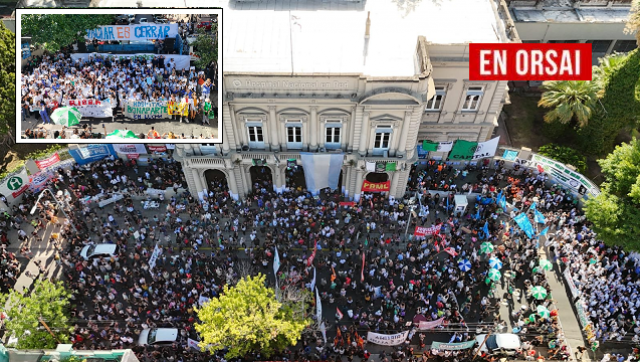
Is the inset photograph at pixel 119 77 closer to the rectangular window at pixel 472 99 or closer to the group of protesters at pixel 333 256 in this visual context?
the group of protesters at pixel 333 256

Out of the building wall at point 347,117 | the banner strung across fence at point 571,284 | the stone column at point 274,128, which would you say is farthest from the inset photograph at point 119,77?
the banner strung across fence at point 571,284

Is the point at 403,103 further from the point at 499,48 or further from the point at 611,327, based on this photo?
the point at 611,327

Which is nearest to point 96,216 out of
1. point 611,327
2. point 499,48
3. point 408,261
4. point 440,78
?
point 408,261

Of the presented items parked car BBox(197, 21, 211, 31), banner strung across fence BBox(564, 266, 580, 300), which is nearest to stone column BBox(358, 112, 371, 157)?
→ parked car BBox(197, 21, 211, 31)

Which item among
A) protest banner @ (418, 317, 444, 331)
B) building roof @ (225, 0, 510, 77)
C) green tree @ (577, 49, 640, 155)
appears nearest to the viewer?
protest banner @ (418, 317, 444, 331)

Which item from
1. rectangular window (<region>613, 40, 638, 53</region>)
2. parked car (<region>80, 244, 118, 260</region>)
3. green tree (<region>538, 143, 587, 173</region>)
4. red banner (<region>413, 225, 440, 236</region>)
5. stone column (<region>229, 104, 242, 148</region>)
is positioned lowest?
parked car (<region>80, 244, 118, 260</region>)

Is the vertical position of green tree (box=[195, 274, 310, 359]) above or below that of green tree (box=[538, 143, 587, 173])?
below

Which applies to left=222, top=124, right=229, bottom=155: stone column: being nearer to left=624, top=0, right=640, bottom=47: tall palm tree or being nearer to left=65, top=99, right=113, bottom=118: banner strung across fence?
left=65, top=99, right=113, bottom=118: banner strung across fence

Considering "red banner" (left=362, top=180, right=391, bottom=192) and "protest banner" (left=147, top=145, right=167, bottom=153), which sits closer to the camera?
"red banner" (left=362, top=180, right=391, bottom=192)
